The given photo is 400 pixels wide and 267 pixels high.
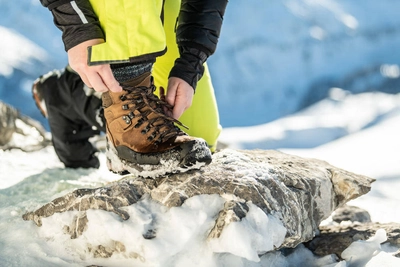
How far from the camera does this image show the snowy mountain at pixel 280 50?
147 inches

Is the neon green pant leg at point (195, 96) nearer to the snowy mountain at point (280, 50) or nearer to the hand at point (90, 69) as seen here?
the hand at point (90, 69)

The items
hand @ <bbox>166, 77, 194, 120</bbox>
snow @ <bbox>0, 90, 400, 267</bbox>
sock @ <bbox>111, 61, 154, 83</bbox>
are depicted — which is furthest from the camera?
hand @ <bbox>166, 77, 194, 120</bbox>

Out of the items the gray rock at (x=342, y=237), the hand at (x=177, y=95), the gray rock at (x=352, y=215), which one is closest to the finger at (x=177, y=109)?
the hand at (x=177, y=95)

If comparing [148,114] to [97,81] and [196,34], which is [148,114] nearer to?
[97,81]

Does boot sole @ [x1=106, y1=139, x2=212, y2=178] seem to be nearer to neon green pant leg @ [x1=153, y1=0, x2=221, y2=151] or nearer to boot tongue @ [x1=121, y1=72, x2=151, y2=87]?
boot tongue @ [x1=121, y1=72, x2=151, y2=87]

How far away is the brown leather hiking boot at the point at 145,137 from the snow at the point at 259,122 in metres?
0.08

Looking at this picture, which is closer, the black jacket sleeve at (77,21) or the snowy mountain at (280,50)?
the black jacket sleeve at (77,21)

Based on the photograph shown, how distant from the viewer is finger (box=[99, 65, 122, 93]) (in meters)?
0.81

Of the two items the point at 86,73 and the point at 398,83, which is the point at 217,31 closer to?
the point at 86,73

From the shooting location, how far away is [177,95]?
3.17 feet

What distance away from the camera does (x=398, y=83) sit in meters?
3.93

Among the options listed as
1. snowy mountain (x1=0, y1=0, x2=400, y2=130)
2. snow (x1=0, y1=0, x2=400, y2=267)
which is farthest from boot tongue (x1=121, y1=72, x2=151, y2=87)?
snowy mountain (x1=0, y1=0, x2=400, y2=130)

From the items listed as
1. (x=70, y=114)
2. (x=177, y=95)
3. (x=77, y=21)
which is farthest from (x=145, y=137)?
(x=70, y=114)

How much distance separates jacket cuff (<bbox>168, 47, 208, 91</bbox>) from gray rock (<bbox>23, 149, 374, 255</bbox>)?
20 cm
